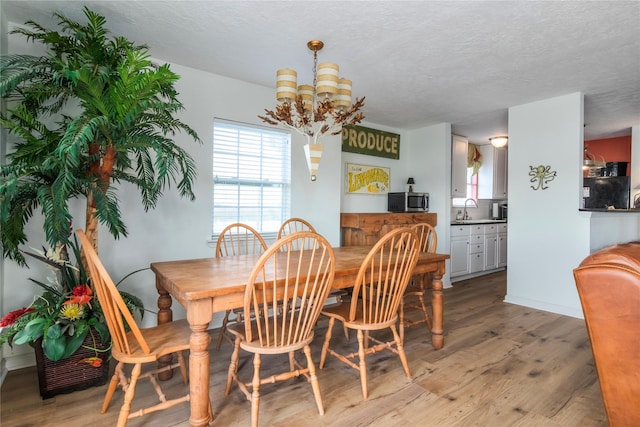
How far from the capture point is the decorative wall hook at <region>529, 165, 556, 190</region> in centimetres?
372

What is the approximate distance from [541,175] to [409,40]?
2456 mm

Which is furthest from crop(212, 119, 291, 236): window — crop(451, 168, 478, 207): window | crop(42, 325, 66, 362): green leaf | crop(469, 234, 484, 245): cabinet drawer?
crop(451, 168, 478, 207): window

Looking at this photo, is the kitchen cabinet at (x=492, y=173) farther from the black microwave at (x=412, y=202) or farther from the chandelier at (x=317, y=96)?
the chandelier at (x=317, y=96)

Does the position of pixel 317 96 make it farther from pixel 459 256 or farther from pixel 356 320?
pixel 459 256

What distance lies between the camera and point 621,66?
9.51 feet

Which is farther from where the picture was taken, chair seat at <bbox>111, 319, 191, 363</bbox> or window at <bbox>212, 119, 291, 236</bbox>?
window at <bbox>212, 119, 291, 236</bbox>

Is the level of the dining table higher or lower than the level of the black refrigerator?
lower

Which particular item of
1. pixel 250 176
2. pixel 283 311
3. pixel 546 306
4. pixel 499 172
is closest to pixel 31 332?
pixel 283 311

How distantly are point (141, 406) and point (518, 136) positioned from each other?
4511mm

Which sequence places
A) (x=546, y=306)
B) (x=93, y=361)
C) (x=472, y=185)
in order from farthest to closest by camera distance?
(x=472, y=185) → (x=546, y=306) → (x=93, y=361)

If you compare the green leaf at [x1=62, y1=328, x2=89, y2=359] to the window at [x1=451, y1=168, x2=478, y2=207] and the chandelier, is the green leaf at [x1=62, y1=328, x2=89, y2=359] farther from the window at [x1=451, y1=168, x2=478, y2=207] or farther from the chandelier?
the window at [x1=451, y1=168, x2=478, y2=207]

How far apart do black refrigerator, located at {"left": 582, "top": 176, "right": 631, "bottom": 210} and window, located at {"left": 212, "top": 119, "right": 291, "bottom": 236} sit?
143 inches

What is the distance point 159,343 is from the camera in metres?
1.65

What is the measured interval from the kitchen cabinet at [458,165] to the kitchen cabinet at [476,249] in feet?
1.96
